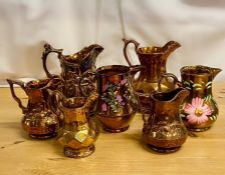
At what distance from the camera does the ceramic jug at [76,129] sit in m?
0.70

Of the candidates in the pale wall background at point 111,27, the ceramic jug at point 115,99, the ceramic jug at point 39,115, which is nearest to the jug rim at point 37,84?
the ceramic jug at point 39,115

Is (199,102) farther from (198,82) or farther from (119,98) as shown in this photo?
(119,98)

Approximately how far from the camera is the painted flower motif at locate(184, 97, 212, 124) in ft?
2.58

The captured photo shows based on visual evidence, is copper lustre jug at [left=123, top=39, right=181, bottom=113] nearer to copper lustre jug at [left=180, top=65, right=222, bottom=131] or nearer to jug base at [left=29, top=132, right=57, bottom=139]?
copper lustre jug at [left=180, top=65, right=222, bottom=131]

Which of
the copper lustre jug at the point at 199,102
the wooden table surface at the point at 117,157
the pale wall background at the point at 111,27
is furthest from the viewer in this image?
the pale wall background at the point at 111,27

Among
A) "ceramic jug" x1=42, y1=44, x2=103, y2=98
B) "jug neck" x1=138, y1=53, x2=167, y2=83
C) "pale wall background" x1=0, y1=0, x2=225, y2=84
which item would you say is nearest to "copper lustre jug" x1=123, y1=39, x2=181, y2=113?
"jug neck" x1=138, y1=53, x2=167, y2=83

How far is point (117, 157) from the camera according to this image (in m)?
0.72

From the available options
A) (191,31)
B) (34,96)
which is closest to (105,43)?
(191,31)

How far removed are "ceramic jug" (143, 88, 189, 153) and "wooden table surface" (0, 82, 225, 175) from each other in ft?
0.07

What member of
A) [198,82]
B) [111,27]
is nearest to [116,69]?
[198,82]

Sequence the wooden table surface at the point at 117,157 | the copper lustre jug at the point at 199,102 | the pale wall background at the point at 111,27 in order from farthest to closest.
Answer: the pale wall background at the point at 111,27 → the copper lustre jug at the point at 199,102 → the wooden table surface at the point at 117,157

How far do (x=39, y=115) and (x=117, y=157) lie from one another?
0.55 ft

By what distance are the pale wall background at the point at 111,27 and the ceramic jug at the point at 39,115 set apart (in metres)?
0.38

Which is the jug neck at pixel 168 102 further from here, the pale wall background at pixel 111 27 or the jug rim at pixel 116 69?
the pale wall background at pixel 111 27
